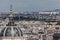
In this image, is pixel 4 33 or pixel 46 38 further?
pixel 46 38

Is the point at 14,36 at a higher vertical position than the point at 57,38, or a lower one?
higher

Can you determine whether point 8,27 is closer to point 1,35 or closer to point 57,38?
point 1,35

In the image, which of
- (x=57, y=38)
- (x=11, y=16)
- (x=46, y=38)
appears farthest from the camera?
(x=46, y=38)

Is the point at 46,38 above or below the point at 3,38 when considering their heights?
below

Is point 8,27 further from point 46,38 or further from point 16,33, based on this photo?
point 46,38

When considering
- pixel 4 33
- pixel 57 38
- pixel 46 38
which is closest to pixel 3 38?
pixel 4 33

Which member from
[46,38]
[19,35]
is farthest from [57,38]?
[19,35]

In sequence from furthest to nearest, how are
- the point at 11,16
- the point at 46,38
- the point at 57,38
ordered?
the point at 46,38
the point at 57,38
the point at 11,16

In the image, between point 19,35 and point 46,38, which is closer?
point 19,35
